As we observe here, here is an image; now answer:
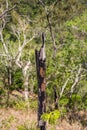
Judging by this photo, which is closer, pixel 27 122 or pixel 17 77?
pixel 27 122

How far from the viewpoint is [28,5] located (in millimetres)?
29281

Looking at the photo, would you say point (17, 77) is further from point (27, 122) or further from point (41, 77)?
point (41, 77)

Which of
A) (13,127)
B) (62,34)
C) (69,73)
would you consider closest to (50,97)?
(69,73)

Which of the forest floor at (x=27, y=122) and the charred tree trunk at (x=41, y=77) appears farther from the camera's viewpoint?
the forest floor at (x=27, y=122)

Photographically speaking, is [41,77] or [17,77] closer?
[41,77]

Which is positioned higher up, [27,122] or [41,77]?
[41,77]

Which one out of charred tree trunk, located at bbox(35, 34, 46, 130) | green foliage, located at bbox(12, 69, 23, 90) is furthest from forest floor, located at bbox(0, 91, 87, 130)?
green foliage, located at bbox(12, 69, 23, 90)

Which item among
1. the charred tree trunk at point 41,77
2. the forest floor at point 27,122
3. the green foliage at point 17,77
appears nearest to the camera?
the charred tree trunk at point 41,77

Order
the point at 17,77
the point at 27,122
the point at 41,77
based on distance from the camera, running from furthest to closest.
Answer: the point at 17,77 < the point at 27,122 < the point at 41,77

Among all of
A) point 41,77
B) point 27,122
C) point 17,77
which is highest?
point 41,77

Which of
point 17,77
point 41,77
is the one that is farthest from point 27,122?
point 17,77

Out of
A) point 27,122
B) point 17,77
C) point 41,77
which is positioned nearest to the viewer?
point 41,77

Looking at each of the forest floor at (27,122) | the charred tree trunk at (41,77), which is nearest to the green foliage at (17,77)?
the forest floor at (27,122)

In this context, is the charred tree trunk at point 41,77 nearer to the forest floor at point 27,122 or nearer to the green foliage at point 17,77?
the forest floor at point 27,122
